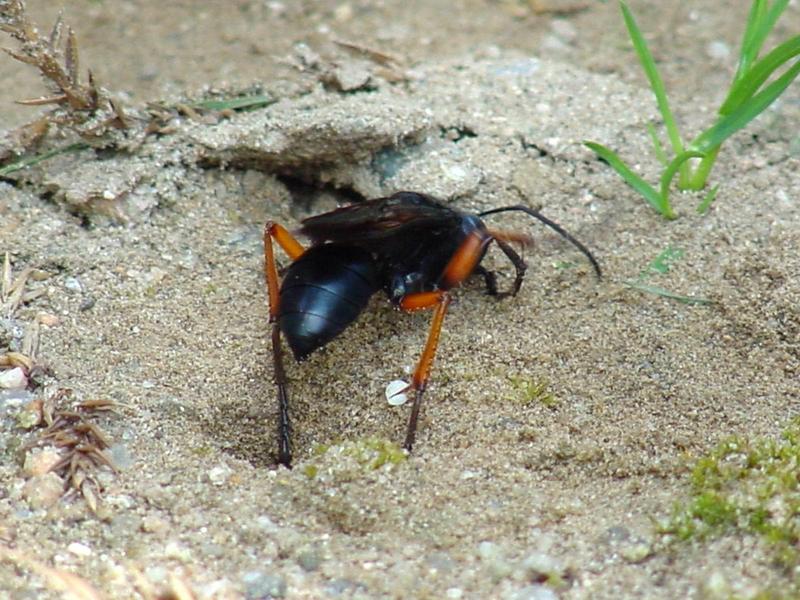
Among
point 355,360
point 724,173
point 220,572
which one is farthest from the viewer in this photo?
point 724,173

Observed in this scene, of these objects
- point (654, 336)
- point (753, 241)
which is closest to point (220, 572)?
point (654, 336)

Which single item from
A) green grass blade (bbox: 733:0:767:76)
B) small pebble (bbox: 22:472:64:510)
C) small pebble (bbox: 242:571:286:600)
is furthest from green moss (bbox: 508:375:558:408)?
small pebble (bbox: 22:472:64:510)

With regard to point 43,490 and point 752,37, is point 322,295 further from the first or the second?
point 752,37

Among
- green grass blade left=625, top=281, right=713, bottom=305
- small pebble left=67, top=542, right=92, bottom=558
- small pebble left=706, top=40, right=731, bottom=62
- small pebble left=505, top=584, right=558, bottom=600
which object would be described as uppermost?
small pebble left=67, top=542, right=92, bottom=558

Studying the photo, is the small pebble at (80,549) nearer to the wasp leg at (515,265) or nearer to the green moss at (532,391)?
the green moss at (532,391)

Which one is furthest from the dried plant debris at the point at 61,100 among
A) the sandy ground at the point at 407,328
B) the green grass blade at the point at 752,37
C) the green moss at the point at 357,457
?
the green grass blade at the point at 752,37

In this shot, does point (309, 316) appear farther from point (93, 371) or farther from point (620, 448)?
point (620, 448)

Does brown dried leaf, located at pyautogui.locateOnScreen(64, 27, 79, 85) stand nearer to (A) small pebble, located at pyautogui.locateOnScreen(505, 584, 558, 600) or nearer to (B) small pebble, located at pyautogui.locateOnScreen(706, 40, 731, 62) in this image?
(A) small pebble, located at pyautogui.locateOnScreen(505, 584, 558, 600)
